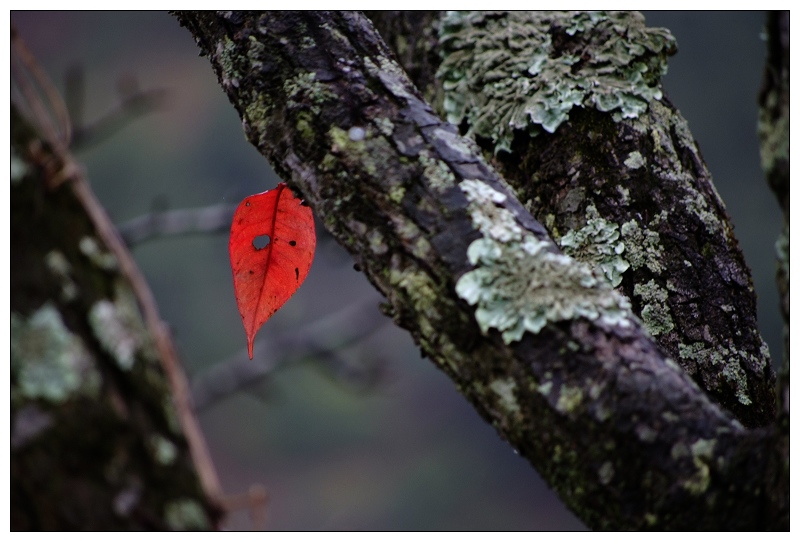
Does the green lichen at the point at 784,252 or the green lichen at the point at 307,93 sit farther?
the green lichen at the point at 307,93

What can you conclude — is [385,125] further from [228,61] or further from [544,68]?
[544,68]

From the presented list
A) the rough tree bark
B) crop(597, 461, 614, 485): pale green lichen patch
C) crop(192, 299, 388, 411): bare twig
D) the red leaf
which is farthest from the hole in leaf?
crop(192, 299, 388, 411): bare twig

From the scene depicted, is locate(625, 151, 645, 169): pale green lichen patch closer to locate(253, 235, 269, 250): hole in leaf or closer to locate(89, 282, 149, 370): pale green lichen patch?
locate(253, 235, 269, 250): hole in leaf

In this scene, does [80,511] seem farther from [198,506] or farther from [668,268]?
[668,268]

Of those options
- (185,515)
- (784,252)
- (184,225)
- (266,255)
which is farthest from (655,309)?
(184,225)

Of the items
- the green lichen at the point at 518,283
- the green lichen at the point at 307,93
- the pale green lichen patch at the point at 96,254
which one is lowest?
the green lichen at the point at 518,283

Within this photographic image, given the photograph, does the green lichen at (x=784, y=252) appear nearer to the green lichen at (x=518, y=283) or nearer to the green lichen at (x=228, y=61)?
the green lichen at (x=518, y=283)

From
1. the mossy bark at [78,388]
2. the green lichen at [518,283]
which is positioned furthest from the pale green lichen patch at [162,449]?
the green lichen at [518,283]

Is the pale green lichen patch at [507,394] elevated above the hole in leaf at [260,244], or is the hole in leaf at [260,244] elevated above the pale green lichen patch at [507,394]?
the hole in leaf at [260,244]
